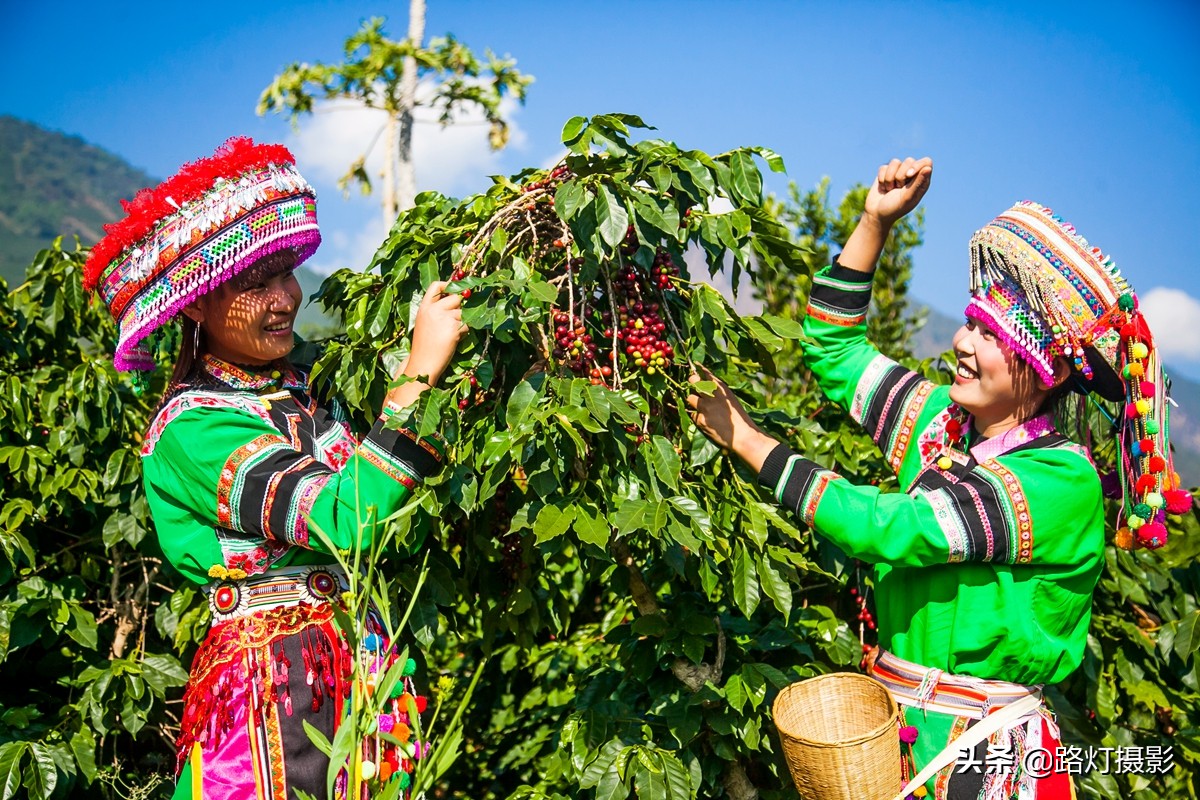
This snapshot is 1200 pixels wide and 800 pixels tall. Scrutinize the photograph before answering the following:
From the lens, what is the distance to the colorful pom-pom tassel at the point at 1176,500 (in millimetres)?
2029

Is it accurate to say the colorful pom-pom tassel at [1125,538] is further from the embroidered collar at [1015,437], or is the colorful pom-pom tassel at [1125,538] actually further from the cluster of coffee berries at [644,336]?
the cluster of coffee berries at [644,336]

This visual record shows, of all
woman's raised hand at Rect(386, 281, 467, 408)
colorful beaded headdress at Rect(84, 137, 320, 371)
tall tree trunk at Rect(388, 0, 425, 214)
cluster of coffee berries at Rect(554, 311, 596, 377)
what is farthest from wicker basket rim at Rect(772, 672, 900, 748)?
tall tree trunk at Rect(388, 0, 425, 214)

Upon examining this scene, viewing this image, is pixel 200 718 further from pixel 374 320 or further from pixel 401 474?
pixel 374 320

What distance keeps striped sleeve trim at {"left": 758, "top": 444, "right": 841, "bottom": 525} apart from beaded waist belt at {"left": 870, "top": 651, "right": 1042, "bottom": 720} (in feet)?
1.43

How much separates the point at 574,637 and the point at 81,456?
1.88 meters

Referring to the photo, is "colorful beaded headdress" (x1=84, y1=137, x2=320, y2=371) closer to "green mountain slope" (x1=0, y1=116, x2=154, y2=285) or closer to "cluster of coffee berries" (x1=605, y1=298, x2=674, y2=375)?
"cluster of coffee berries" (x1=605, y1=298, x2=674, y2=375)

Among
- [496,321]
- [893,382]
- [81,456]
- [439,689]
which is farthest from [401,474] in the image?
[439,689]

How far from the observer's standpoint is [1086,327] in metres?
2.00

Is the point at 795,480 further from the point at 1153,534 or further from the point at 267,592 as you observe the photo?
the point at 267,592

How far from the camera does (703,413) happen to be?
88.7 inches

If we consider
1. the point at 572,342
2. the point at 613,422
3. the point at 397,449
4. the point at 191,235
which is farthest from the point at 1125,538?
the point at 191,235

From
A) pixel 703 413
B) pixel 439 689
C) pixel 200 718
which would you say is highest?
pixel 703 413

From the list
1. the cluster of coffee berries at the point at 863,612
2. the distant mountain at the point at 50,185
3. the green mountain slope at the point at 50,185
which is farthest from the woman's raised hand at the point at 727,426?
the green mountain slope at the point at 50,185

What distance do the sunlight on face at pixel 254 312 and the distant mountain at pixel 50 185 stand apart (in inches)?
3630
